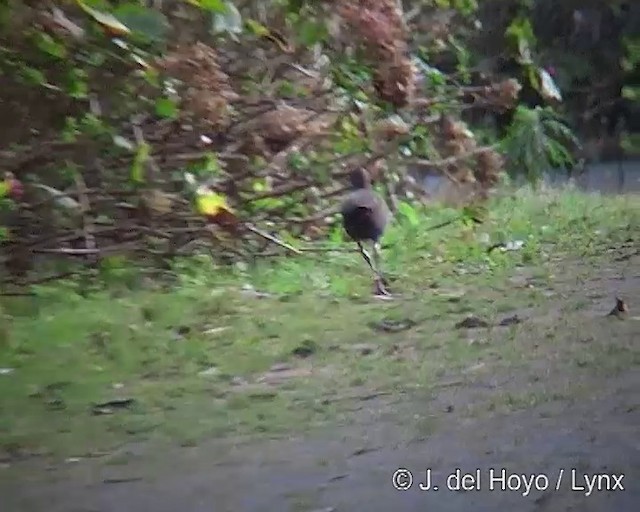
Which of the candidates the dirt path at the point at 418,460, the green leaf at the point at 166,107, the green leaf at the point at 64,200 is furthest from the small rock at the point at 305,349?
the green leaf at the point at 64,200

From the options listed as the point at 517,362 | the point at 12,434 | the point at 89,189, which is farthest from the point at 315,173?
the point at 12,434

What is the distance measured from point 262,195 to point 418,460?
2.43 ft

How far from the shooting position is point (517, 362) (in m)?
0.91

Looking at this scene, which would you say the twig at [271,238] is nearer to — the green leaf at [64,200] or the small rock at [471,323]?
the green leaf at [64,200]

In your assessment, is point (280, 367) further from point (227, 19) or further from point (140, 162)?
point (140, 162)

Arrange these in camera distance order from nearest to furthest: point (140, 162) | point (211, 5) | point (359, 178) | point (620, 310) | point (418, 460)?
point (418, 460) < point (211, 5) < point (620, 310) < point (140, 162) < point (359, 178)

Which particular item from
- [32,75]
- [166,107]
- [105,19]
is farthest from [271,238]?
[105,19]

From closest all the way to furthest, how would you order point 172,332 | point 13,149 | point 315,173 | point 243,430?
point 243,430 < point 172,332 < point 13,149 < point 315,173

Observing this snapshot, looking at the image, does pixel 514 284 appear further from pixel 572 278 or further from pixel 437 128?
pixel 437 128

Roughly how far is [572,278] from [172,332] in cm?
40

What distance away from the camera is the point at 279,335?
3.32 feet

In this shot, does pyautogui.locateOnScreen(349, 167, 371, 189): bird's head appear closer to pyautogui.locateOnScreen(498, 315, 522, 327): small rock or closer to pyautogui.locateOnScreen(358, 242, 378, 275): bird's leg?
pyautogui.locateOnScreen(358, 242, 378, 275): bird's leg

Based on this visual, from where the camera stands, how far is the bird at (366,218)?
1243 mm

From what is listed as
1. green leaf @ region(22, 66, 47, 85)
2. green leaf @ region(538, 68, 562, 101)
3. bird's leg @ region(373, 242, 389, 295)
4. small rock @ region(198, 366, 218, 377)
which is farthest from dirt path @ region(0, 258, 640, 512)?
green leaf @ region(22, 66, 47, 85)
